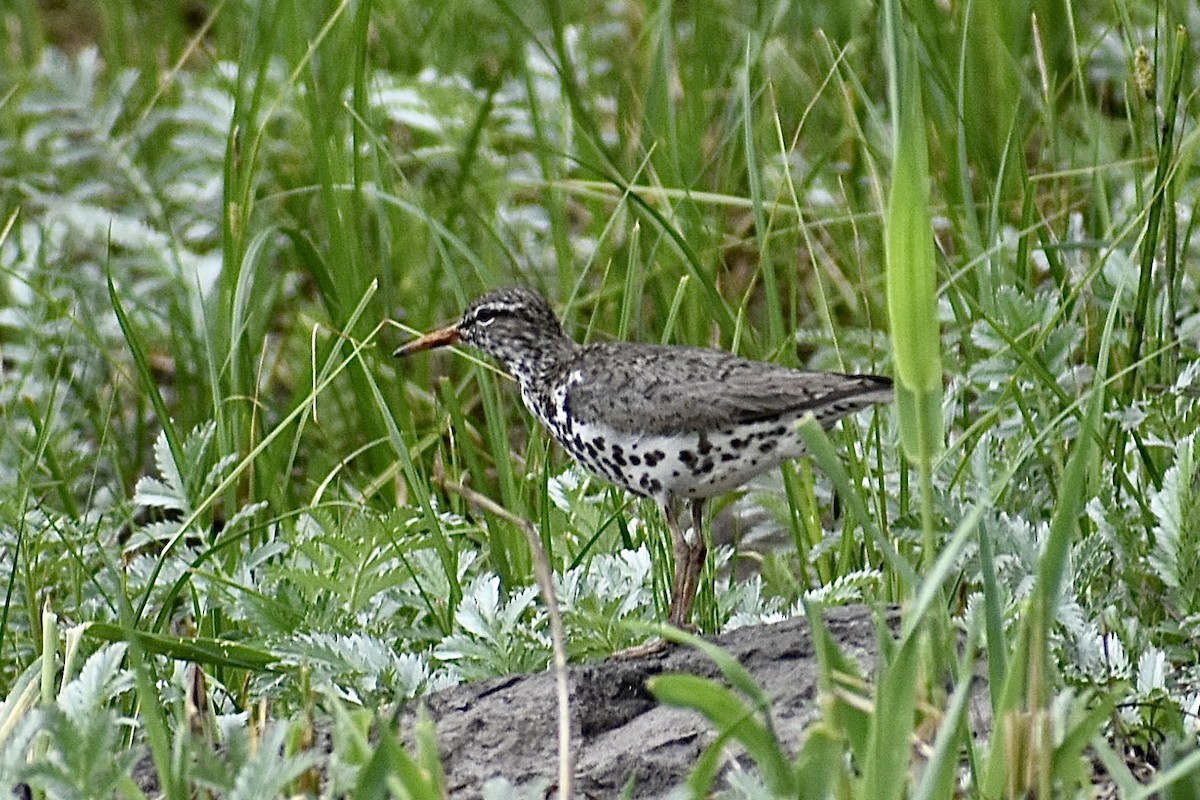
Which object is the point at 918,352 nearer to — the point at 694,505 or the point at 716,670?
the point at 716,670

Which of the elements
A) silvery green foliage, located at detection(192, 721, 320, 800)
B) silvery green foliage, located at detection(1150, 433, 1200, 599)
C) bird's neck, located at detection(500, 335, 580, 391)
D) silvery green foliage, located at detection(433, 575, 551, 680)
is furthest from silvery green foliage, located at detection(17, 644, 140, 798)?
bird's neck, located at detection(500, 335, 580, 391)

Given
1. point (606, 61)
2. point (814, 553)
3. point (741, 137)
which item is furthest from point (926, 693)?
point (606, 61)

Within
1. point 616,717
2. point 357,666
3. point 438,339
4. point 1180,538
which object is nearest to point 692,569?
point 616,717

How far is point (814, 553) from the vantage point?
4305 millimetres

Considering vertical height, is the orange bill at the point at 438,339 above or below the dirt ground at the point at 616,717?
above

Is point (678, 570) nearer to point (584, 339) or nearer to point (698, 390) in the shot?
point (698, 390)

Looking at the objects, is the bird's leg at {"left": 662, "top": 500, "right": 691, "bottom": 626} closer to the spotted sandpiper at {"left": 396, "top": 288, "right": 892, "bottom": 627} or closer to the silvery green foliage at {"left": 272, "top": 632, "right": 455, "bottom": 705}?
the spotted sandpiper at {"left": 396, "top": 288, "right": 892, "bottom": 627}

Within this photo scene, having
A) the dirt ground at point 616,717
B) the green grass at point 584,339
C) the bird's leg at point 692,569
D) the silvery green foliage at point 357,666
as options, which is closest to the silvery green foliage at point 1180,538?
the green grass at point 584,339

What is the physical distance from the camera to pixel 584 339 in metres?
5.73

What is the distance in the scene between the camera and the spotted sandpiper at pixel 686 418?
165 inches

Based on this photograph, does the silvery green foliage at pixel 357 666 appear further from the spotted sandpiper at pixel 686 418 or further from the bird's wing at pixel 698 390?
the bird's wing at pixel 698 390

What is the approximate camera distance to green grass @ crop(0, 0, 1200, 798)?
2.81 meters

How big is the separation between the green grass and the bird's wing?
0.24m

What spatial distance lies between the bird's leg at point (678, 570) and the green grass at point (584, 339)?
55 millimetres
